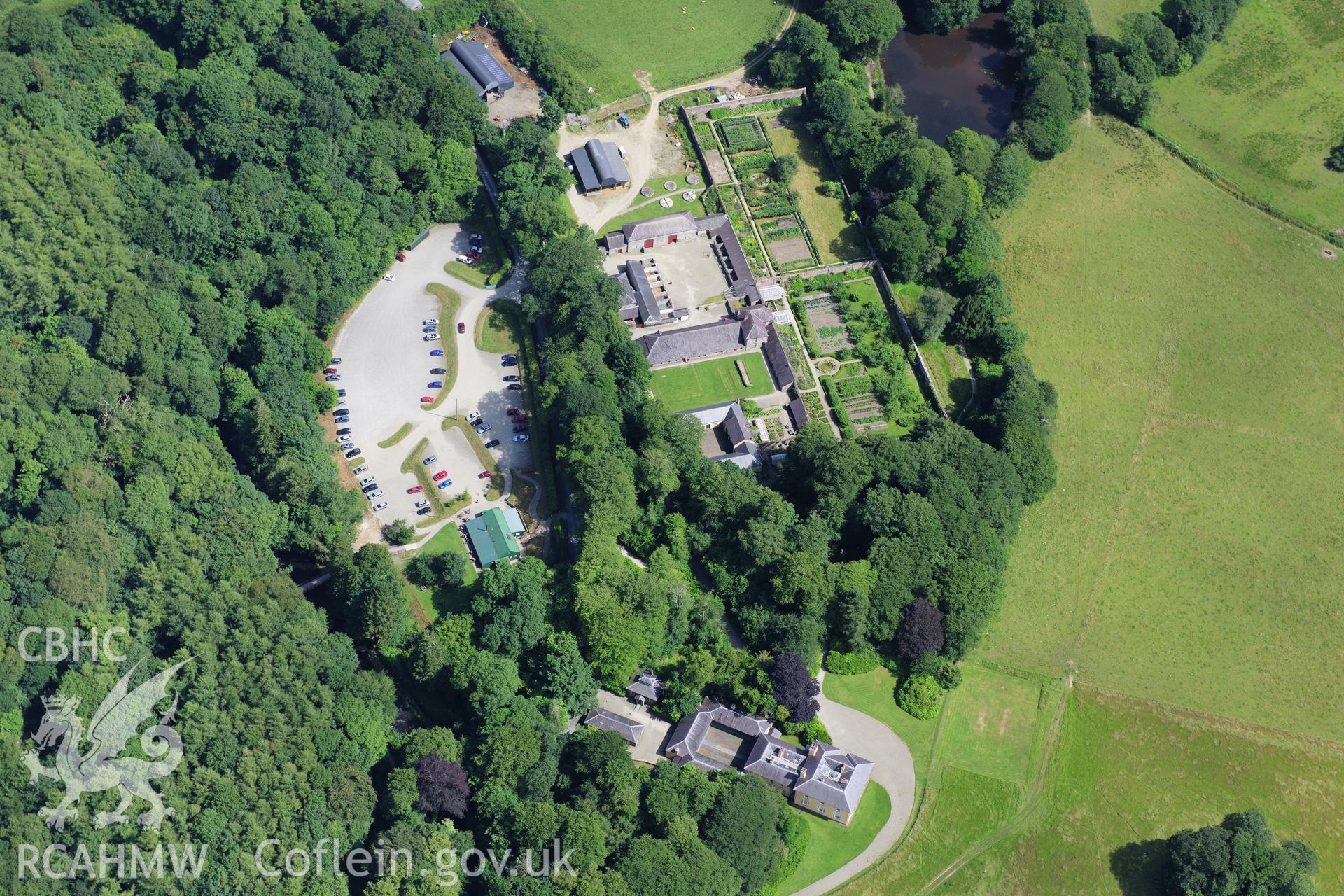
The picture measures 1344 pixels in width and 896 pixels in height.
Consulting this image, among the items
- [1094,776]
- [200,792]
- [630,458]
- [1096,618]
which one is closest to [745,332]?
[630,458]

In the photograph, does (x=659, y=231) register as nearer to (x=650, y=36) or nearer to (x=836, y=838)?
(x=650, y=36)

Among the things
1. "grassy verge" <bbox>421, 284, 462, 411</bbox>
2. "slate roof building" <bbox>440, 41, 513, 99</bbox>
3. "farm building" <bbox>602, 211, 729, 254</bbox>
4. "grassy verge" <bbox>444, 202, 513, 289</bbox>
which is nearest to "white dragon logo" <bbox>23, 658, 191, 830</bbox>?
"grassy verge" <bbox>421, 284, 462, 411</bbox>

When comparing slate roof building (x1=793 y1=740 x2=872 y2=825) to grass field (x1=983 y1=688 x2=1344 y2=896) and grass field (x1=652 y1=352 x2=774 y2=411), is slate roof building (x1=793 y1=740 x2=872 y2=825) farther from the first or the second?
grass field (x1=652 y1=352 x2=774 y2=411)

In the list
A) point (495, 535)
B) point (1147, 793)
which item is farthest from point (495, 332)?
point (1147, 793)

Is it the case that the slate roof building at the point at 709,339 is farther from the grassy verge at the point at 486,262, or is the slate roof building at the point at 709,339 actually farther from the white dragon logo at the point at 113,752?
the white dragon logo at the point at 113,752

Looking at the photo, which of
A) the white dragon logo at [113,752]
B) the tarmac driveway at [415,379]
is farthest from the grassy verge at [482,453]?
the white dragon logo at [113,752]

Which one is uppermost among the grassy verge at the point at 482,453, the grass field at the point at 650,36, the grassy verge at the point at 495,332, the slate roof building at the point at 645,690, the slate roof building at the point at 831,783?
the grass field at the point at 650,36

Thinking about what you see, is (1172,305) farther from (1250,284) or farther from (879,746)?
(879,746)
